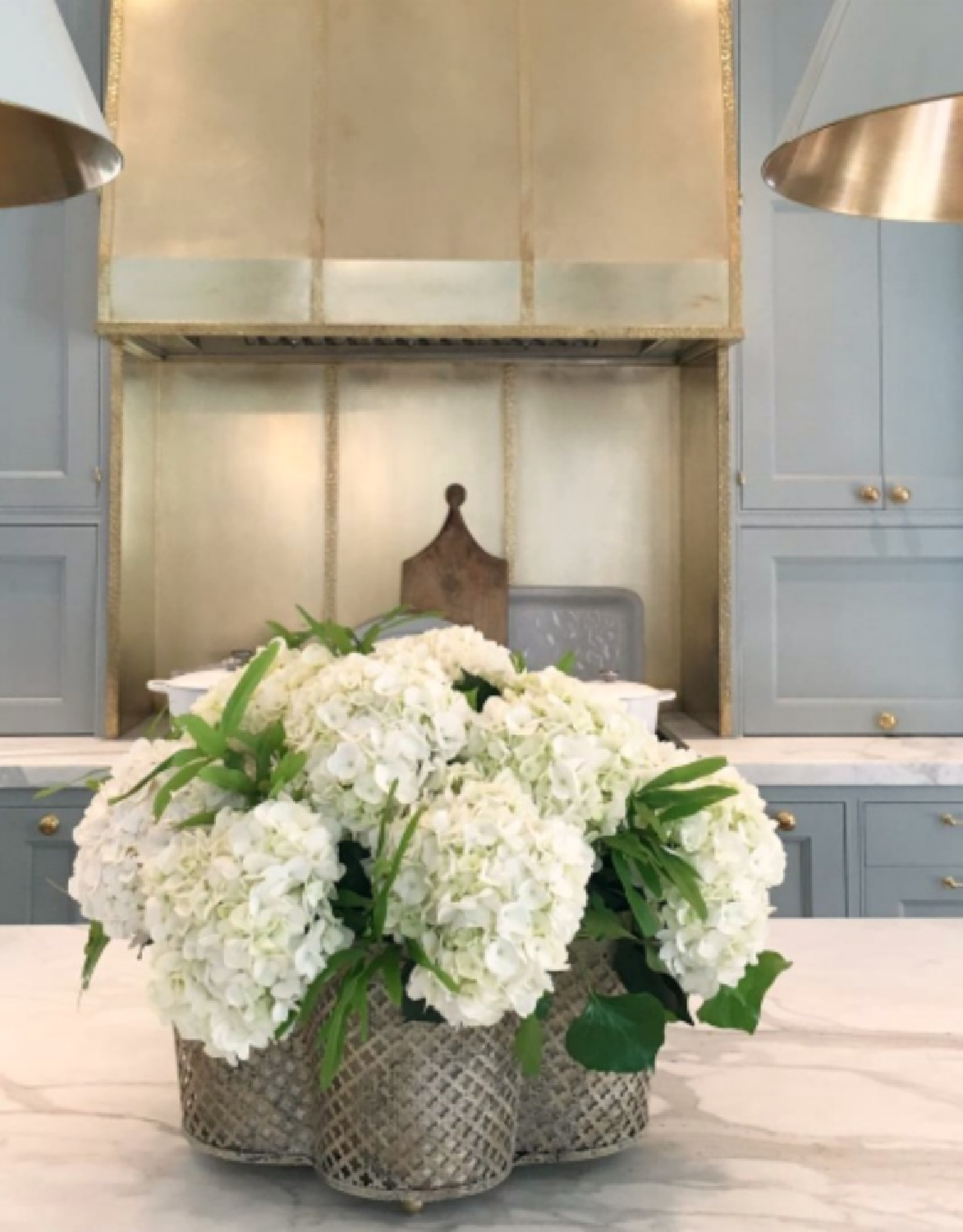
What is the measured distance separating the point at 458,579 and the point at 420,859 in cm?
241

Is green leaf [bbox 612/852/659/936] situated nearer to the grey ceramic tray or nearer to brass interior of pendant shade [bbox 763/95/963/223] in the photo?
brass interior of pendant shade [bbox 763/95/963/223]

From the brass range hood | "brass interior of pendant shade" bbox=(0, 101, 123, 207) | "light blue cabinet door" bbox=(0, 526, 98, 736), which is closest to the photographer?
"brass interior of pendant shade" bbox=(0, 101, 123, 207)

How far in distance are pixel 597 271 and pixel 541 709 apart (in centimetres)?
219

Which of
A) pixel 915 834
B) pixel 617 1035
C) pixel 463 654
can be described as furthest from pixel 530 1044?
pixel 915 834

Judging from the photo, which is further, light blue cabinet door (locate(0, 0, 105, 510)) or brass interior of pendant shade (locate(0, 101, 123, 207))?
light blue cabinet door (locate(0, 0, 105, 510))

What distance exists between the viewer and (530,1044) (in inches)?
30.7

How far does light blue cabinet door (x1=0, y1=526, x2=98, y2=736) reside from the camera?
296cm

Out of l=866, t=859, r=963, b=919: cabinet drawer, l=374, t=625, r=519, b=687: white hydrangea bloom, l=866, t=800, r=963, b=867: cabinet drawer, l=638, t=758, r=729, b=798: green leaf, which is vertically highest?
l=374, t=625, r=519, b=687: white hydrangea bloom

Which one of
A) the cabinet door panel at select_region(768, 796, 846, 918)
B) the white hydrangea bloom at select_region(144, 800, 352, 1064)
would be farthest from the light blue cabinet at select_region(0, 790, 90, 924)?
the white hydrangea bloom at select_region(144, 800, 352, 1064)

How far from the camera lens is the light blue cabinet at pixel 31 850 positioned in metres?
2.71

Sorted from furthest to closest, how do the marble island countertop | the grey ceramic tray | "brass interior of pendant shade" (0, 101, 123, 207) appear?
the grey ceramic tray, the marble island countertop, "brass interior of pendant shade" (0, 101, 123, 207)

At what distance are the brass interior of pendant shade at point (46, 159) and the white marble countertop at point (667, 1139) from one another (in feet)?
2.27

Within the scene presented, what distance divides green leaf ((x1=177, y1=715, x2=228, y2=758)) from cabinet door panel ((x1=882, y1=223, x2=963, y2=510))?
8.01ft

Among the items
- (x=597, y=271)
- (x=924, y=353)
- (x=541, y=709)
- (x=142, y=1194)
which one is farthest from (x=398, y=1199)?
(x=924, y=353)
